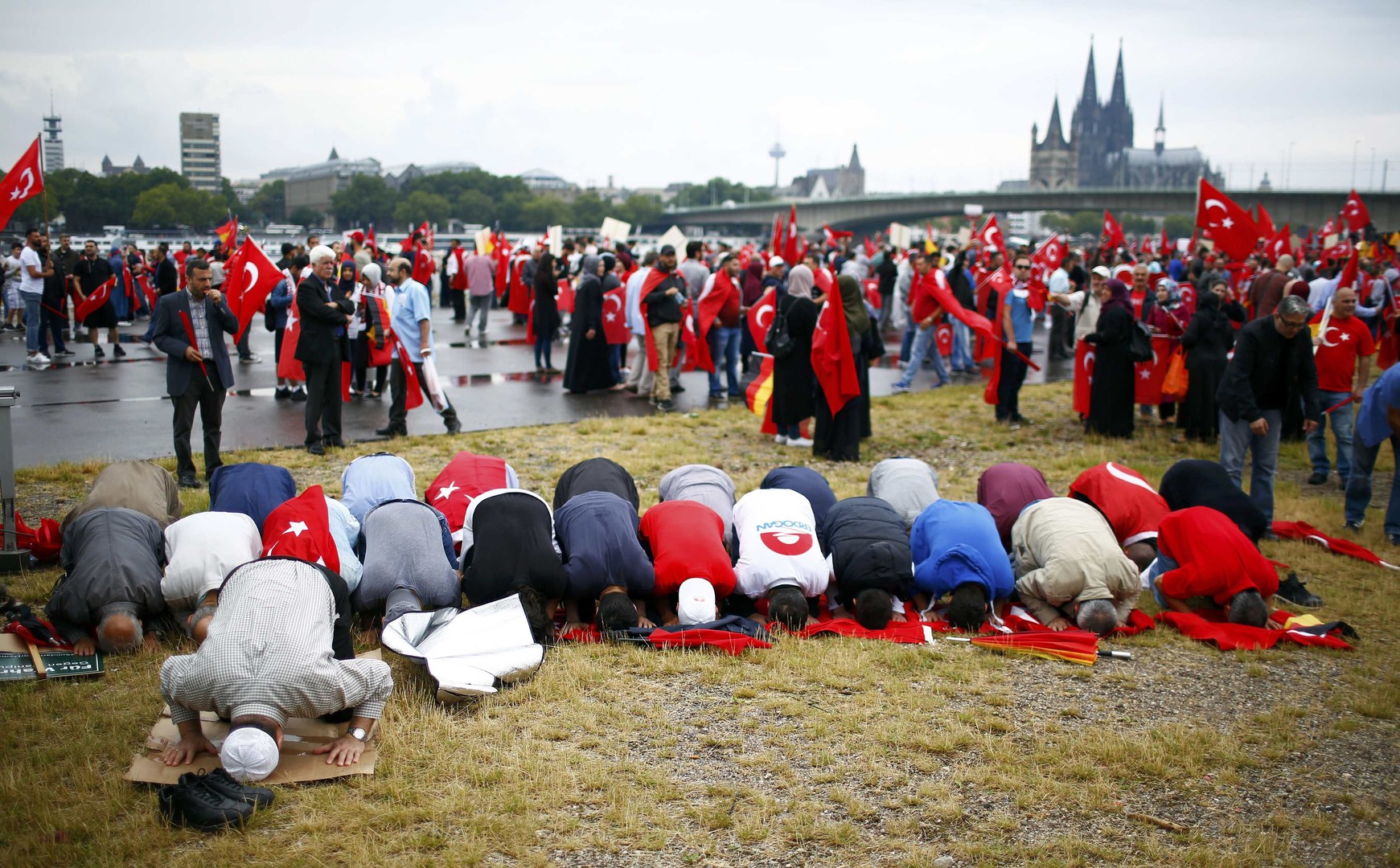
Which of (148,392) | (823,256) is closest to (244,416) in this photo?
(148,392)

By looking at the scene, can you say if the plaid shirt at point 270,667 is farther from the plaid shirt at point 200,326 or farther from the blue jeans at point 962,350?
the blue jeans at point 962,350

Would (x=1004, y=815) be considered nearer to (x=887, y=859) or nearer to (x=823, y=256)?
(x=887, y=859)

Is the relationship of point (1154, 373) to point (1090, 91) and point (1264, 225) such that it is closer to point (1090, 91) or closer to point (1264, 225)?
point (1264, 225)

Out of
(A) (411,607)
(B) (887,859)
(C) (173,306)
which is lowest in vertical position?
(B) (887,859)

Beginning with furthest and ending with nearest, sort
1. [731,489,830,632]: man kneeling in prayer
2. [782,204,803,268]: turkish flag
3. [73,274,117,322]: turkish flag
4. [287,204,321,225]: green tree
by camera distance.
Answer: [287,204,321,225]: green tree
[73,274,117,322]: turkish flag
[782,204,803,268]: turkish flag
[731,489,830,632]: man kneeling in prayer

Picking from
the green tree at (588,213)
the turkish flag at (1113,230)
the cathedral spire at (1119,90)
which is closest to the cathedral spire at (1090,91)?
the cathedral spire at (1119,90)

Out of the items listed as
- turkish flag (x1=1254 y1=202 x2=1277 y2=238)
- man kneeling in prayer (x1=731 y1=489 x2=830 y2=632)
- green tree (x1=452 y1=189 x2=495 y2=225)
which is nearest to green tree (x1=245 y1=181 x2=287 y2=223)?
green tree (x1=452 y1=189 x2=495 y2=225)

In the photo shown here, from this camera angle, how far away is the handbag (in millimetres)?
12617

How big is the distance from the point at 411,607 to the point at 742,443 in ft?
21.6

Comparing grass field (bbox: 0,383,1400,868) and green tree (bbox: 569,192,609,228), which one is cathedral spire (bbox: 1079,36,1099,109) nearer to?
green tree (bbox: 569,192,609,228)

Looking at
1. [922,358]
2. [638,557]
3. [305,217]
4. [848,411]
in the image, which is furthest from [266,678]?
[305,217]

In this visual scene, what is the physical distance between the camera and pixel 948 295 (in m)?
12.9

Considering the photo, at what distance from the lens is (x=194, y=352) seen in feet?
30.2

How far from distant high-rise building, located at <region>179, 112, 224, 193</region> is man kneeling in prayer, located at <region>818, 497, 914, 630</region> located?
10710 cm
